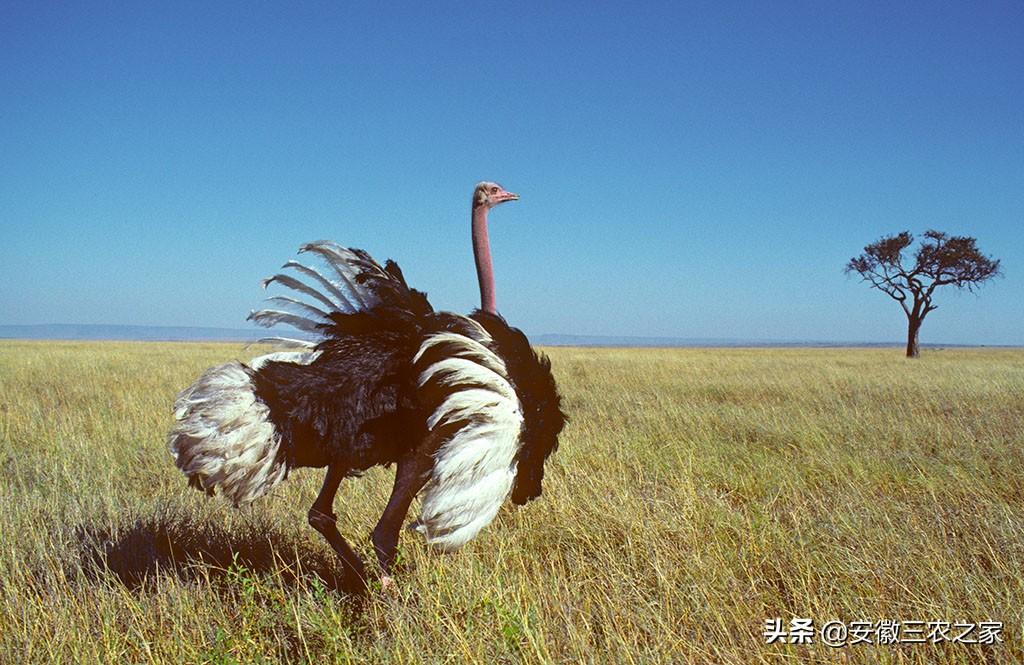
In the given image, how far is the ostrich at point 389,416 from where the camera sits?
10.7 feet

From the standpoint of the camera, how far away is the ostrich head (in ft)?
16.2

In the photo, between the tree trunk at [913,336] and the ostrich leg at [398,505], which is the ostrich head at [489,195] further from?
the tree trunk at [913,336]

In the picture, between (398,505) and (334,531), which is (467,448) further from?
(334,531)

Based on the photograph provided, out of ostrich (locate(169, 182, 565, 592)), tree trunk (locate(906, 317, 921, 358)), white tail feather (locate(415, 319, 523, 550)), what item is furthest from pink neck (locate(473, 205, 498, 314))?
tree trunk (locate(906, 317, 921, 358))

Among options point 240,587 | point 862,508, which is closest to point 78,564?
point 240,587

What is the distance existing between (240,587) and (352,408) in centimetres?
107

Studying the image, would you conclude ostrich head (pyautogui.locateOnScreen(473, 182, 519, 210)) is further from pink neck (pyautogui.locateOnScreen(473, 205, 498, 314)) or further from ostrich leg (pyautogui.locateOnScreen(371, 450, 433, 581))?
ostrich leg (pyautogui.locateOnScreen(371, 450, 433, 581))

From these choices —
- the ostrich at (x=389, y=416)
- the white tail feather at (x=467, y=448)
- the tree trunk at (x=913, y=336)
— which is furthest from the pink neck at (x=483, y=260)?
the tree trunk at (x=913, y=336)

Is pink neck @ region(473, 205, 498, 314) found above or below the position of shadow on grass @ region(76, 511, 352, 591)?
above

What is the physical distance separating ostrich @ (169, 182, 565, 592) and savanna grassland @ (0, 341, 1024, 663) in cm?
35

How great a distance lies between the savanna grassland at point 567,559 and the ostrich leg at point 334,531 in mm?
147

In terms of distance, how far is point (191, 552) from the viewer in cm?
418

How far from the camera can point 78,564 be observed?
12.0 ft

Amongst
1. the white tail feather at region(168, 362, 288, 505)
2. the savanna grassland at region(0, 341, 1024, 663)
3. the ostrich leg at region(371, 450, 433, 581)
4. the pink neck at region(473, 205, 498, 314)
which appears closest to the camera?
the savanna grassland at region(0, 341, 1024, 663)
